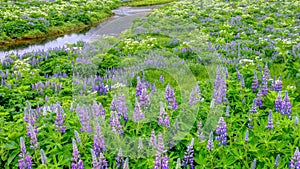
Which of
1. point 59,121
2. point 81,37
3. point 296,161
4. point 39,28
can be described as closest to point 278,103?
point 296,161

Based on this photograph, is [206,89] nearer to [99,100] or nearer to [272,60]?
[99,100]

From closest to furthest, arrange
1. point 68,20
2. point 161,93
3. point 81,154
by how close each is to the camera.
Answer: point 81,154 → point 161,93 → point 68,20

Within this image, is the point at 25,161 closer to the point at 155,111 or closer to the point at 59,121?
the point at 59,121

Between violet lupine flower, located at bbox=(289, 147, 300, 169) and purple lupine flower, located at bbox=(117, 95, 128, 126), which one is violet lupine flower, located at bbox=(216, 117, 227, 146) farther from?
purple lupine flower, located at bbox=(117, 95, 128, 126)

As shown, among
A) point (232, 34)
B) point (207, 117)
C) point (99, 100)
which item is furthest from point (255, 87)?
point (232, 34)

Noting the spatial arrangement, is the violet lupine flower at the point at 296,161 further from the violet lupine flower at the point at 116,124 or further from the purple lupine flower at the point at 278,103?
the violet lupine flower at the point at 116,124

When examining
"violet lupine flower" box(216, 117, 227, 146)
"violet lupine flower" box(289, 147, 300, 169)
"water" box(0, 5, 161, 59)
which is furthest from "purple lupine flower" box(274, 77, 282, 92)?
"water" box(0, 5, 161, 59)

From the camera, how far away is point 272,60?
24.4 feet

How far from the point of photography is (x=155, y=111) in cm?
396

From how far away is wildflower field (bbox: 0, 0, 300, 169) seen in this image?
130 inches

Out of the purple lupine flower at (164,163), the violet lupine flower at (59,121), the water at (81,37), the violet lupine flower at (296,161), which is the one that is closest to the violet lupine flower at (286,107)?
the violet lupine flower at (296,161)

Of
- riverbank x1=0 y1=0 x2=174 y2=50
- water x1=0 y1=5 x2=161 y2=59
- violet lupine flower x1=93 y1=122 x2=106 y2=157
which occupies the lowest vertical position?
water x1=0 y1=5 x2=161 y2=59

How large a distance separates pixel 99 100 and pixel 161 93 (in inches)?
41.3

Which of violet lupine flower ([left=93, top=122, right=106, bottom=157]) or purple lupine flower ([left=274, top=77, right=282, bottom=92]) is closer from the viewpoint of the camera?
violet lupine flower ([left=93, top=122, right=106, bottom=157])
